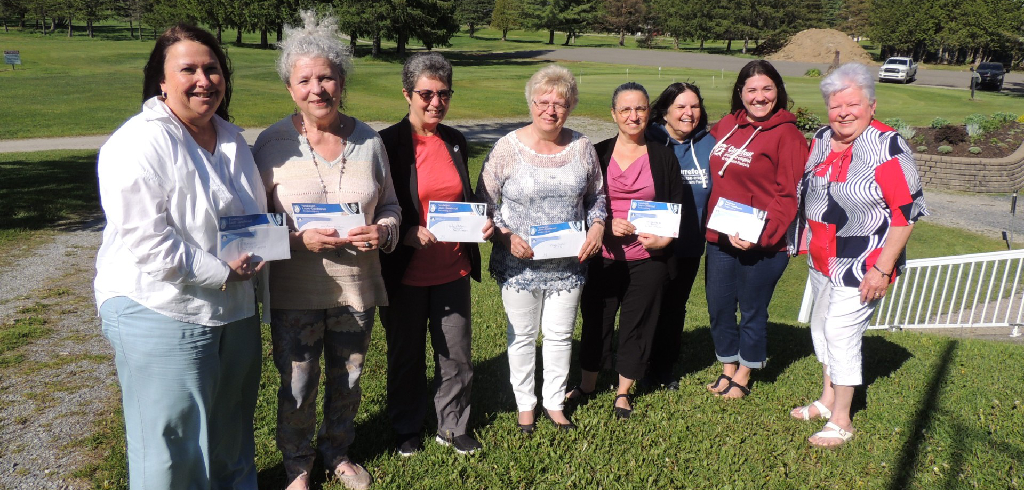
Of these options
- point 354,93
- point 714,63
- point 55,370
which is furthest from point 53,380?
point 714,63

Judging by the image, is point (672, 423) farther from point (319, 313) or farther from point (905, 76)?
point (905, 76)

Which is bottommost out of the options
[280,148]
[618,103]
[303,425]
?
[303,425]

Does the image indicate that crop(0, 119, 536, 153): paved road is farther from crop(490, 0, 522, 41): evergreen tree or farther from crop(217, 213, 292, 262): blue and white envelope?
crop(490, 0, 522, 41): evergreen tree

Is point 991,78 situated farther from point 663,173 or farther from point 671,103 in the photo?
point 663,173

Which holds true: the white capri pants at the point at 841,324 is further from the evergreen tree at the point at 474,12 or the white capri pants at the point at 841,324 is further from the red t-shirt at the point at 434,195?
the evergreen tree at the point at 474,12

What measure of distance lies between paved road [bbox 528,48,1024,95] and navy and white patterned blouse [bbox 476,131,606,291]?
1528 inches

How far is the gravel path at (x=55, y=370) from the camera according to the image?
153 inches

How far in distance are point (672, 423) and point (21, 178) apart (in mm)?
12784

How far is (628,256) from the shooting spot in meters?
4.35

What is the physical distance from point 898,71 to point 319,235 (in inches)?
1717

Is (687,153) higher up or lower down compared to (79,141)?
higher up

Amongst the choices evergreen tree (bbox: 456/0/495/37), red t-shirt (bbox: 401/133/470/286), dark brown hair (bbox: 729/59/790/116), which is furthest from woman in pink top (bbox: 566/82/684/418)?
evergreen tree (bbox: 456/0/495/37)

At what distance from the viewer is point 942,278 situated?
10.9 metres

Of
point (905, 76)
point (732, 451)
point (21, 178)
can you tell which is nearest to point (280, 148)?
point (732, 451)
